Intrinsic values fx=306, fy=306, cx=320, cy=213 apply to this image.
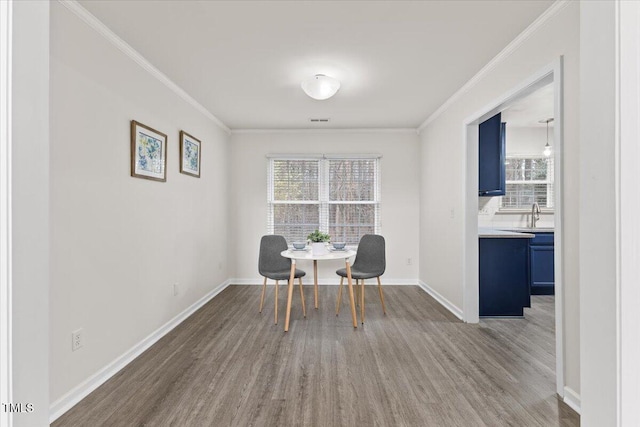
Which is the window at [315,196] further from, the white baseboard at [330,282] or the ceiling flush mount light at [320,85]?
the ceiling flush mount light at [320,85]

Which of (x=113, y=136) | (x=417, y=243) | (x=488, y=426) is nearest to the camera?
A: (x=488, y=426)

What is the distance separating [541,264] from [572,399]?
2.86 meters

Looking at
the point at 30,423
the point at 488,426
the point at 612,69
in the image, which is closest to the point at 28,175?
the point at 30,423

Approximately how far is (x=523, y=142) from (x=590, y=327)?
17.8 ft

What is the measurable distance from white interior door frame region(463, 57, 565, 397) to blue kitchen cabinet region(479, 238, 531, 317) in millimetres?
201

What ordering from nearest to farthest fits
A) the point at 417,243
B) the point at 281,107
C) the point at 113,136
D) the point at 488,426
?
the point at 488,426 → the point at 113,136 → the point at 281,107 → the point at 417,243

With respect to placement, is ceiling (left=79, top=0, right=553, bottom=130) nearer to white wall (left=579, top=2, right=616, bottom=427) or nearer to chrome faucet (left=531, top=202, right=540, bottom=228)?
white wall (left=579, top=2, right=616, bottom=427)

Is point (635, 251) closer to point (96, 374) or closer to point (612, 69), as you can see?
point (612, 69)

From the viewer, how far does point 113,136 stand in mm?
2271

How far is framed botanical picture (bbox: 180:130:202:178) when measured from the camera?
11.0ft

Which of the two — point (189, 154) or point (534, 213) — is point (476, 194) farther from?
point (189, 154)

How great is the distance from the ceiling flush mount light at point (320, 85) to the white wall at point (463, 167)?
4.69 ft

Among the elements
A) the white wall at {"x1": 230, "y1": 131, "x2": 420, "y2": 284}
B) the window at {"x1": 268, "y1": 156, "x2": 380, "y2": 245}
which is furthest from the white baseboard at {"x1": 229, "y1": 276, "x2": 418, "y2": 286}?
the window at {"x1": 268, "y1": 156, "x2": 380, "y2": 245}

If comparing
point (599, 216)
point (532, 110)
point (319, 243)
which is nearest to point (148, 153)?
point (319, 243)
